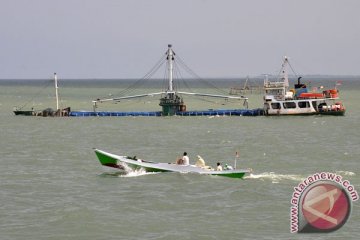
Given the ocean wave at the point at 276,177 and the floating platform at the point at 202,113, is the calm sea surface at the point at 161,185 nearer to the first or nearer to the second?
the ocean wave at the point at 276,177

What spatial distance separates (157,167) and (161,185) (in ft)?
8.90

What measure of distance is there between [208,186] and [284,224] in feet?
27.6

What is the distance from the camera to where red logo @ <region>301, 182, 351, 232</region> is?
902 inches

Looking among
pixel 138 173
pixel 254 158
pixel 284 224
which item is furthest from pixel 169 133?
pixel 284 224

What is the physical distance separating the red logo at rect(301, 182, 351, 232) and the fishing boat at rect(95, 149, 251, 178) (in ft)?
47.6

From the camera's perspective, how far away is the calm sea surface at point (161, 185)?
28641 mm

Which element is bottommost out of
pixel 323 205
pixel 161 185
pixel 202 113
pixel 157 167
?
pixel 161 185

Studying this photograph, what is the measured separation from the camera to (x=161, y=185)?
3728cm

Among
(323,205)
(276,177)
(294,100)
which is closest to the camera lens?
(323,205)

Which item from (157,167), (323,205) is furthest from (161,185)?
(323,205)

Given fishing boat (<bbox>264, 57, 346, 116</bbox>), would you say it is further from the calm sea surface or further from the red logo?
the red logo

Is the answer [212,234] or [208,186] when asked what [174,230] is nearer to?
[212,234]

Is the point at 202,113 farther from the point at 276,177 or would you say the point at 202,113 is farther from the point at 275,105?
the point at 276,177

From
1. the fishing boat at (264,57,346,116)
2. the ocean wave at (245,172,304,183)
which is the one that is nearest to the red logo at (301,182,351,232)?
the ocean wave at (245,172,304,183)
